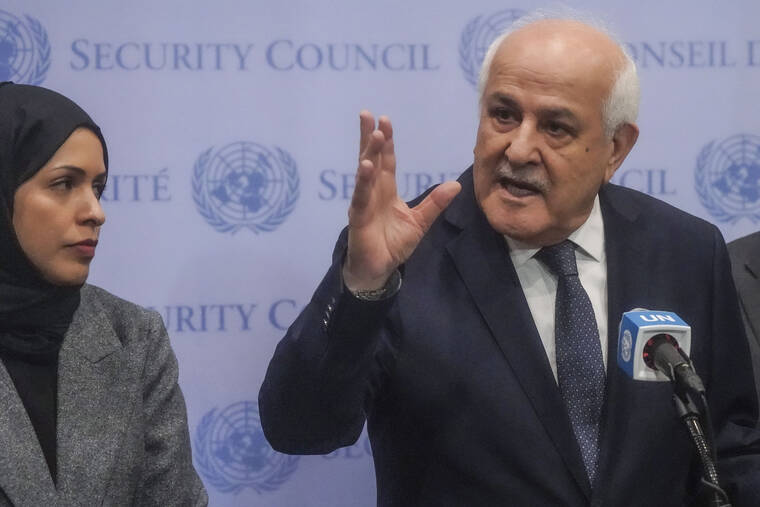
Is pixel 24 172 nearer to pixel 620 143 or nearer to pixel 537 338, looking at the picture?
pixel 537 338

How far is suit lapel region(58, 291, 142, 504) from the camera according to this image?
2086 mm

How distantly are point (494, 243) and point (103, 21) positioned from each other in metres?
1.25

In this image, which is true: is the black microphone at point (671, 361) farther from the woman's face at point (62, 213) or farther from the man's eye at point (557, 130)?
the woman's face at point (62, 213)

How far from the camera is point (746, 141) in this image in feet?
9.71

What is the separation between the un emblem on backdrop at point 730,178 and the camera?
295 cm

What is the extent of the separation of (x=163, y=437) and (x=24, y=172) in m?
0.63

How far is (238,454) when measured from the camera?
9.36ft

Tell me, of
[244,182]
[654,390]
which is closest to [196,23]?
[244,182]

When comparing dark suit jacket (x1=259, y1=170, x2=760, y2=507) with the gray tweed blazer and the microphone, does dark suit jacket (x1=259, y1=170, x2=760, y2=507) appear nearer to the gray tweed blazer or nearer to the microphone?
the gray tweed blazer

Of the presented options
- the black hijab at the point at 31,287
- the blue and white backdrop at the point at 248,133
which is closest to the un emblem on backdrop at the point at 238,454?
the blue and white backdrop at the point at 248,133

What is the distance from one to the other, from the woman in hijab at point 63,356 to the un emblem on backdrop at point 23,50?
56 centimetres

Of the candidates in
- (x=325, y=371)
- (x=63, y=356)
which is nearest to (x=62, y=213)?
(x=63, y=356)

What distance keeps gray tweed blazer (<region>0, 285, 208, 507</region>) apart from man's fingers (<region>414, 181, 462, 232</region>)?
73cm

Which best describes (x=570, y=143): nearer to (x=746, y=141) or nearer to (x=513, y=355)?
(x=513, y=355)
